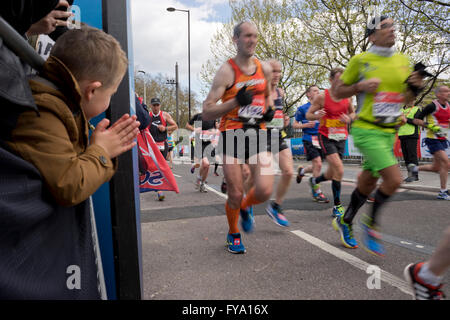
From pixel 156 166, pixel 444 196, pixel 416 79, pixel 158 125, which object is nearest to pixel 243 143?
pixel 156 166

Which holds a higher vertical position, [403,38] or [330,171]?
[403,38]

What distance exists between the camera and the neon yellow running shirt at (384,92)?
3088 mm

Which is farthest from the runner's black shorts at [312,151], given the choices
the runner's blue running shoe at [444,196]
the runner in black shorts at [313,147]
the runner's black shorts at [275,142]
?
the runner's black shorts at [275,142]

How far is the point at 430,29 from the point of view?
12.2 metres

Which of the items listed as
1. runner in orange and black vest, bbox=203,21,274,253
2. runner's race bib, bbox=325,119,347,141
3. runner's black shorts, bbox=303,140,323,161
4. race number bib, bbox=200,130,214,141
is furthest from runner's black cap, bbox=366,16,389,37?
race number bib, bbox=200,130,214,141

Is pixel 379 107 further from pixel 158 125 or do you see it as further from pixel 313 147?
pixel 158 125

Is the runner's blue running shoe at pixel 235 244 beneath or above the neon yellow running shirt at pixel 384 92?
beneath

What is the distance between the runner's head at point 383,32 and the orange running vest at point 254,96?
122 centimetres

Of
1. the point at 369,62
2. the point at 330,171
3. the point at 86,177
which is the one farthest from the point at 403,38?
the point at 86,177

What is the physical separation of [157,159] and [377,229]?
2.71m

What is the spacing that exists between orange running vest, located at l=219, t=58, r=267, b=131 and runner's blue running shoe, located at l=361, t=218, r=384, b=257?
4.70 ft

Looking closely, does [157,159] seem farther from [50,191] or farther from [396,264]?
[50,191]

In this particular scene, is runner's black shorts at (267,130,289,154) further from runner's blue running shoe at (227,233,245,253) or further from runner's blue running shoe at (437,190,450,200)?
runner's blue running shoe at (437,190,450,200)

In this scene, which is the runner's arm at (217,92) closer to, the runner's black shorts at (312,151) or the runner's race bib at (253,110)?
the runner's race bib at (253,110)
